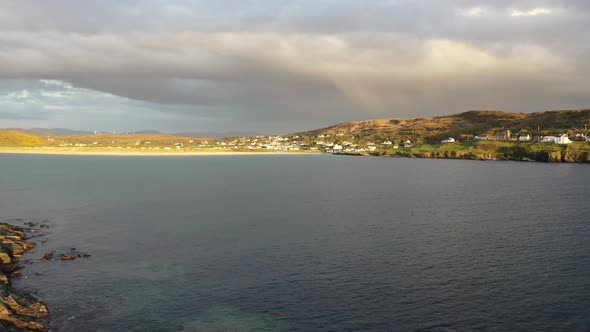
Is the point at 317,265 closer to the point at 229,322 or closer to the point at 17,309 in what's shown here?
the point at 229,322

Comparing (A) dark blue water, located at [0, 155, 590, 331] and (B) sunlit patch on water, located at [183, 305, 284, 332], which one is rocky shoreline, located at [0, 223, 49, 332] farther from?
(B) sunlit patch on water, located at [183, 305, 284, 332]

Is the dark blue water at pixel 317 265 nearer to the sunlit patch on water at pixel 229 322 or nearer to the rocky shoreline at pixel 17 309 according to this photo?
the sunlit patch on water at pixel 229 322

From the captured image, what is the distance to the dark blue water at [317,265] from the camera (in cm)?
3062

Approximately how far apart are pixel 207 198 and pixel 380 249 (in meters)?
54.7

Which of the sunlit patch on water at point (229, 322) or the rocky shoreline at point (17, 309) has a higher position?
the rocky shoreline at point (17, 309)

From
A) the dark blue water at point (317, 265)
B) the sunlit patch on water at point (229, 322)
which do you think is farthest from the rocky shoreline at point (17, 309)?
the sunlit patch on water at point (229, 322)

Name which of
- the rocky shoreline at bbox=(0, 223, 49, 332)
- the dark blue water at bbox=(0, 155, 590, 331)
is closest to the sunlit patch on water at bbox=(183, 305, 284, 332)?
the dark blue water at bbox=(0, 155, 590, 331)

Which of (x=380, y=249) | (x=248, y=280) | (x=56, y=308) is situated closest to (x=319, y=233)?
(x=380, y=249)

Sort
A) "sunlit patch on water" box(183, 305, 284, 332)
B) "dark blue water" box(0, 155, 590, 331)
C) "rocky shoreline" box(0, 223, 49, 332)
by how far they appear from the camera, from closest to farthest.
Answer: "rocky shoreline" box(0, 223, 49, 332)
"sunlit patch on water" box(183, 305, 284, 332)
"dark blue water" box(0, 155, 590, 331)

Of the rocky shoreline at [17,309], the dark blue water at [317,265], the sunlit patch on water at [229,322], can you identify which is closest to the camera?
the rocky shoreline at [17,309]

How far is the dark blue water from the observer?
30625 millimetres

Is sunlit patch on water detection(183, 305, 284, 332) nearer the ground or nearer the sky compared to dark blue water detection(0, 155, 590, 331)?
nearer the ground

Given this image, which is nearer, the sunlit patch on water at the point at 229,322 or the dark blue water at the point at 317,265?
the sunlit patch on water at the point at 229,322

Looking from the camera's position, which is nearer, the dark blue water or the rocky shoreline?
the rocky shoreline
